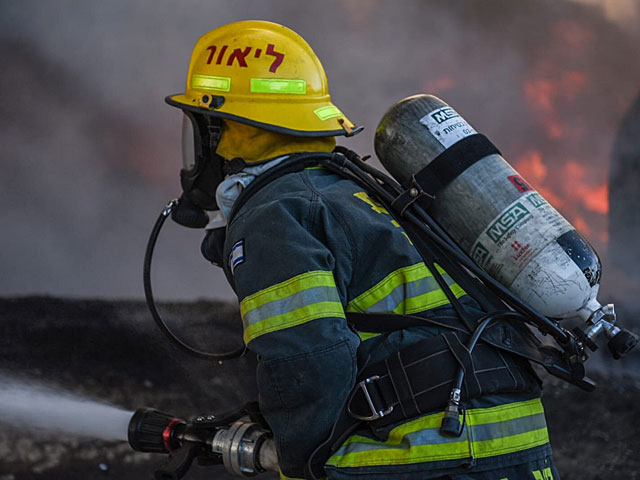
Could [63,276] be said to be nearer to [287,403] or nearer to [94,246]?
[94,246]

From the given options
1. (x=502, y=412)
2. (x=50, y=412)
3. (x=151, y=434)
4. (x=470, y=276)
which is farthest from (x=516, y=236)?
(x=50, y=412)

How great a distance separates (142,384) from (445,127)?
2770 millimetres

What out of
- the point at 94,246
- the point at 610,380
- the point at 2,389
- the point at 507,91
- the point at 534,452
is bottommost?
the point at 2,389

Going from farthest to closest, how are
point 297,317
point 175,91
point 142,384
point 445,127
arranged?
point 175,91
point 142,384
point 445,127
point 297,317

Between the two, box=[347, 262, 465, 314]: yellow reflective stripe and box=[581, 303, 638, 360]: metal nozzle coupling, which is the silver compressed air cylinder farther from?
box=[347, 262, 465, 314]: yellow reflective stripe

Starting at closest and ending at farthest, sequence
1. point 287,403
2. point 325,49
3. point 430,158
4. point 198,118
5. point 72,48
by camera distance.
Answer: point 287,403 → point 430,158 → point 198,118 → point 72,48 → point 325,49

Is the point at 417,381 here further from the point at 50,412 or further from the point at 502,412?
the point at 50,412

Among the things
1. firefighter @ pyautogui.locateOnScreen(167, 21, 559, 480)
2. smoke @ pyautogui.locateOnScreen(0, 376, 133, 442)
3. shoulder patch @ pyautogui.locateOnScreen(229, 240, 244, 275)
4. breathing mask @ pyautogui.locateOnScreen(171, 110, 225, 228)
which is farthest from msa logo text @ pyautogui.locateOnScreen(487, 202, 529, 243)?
smoke @ pyautogui.locateOnScreen(0, 376, 133, 442)

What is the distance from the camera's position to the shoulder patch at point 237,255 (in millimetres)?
2053

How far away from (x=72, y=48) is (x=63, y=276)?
56.8 inches

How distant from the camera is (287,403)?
1962mm

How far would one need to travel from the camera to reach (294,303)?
A: 1.93 metres

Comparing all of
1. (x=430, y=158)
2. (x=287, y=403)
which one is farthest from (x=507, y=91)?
(x=287, y=403)

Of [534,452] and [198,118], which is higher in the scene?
[198,118]
